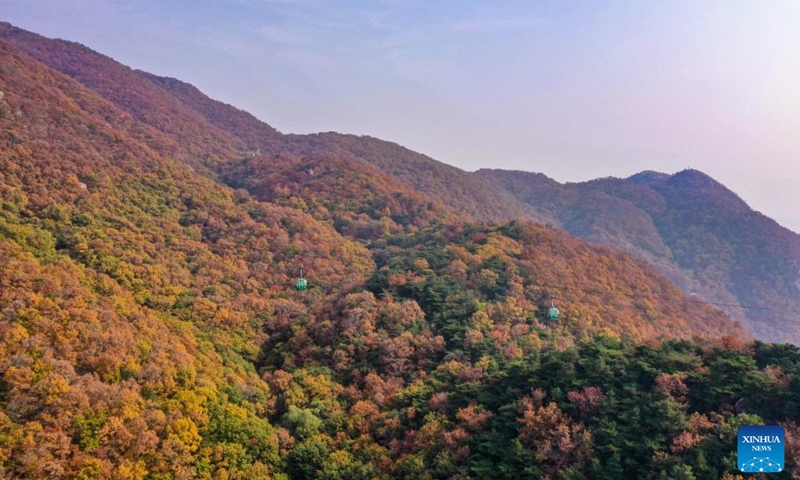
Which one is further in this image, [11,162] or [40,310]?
[11,162]

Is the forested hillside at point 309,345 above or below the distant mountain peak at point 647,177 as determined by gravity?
below

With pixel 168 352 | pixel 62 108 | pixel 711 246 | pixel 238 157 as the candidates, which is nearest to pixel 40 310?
pixel 168 352

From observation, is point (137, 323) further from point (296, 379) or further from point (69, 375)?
point (296, 379)

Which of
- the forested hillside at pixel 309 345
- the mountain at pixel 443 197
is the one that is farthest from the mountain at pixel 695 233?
the forested hillside at pixel 309 345

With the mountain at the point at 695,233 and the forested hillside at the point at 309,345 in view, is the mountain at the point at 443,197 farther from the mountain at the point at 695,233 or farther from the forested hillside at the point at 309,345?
the forested hillside at the point at 309,345

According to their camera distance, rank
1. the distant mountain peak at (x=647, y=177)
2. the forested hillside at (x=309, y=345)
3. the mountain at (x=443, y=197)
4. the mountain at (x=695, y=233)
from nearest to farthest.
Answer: the forested hillside at (x=309, y=345)
the mountain at (x=443, y=197)
the mountain at (x=695, y=233)
the distant mountain peak at (x=647, y=177)

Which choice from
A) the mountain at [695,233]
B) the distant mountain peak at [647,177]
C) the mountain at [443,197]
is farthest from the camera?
the distant mountain peak at [647,177]

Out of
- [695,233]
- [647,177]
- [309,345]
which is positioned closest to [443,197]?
[695,233]

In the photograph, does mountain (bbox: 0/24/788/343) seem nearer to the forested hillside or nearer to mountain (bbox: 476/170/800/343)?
mountain (bbox: 476/170/800/343)
